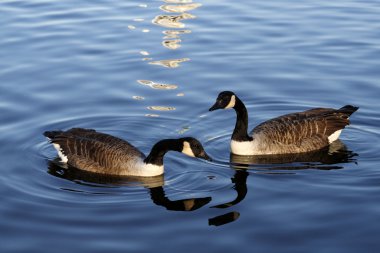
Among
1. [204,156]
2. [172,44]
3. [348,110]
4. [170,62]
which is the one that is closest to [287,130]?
[348,110]

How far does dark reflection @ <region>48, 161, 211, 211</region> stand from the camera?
13.0 meters

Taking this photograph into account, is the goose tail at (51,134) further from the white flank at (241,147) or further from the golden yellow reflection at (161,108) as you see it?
the white flank at (241,147)

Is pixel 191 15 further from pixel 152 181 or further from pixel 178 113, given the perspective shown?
pixel 152 181

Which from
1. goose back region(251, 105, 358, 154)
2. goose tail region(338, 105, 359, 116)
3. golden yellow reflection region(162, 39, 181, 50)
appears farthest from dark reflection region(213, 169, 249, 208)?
golden yellow reflection region(162, 39, 181, 50)

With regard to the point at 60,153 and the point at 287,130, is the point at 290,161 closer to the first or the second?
the point at 287,130

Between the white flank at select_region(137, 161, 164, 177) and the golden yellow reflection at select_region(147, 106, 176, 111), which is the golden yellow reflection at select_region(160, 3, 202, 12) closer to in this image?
the golden yellow reflection at select_region(147, 106, 176, 111)

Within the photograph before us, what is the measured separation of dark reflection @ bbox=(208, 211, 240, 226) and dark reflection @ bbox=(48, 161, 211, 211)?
511 millimetres

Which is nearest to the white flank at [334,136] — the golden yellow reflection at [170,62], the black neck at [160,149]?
the black neck at [160,149]

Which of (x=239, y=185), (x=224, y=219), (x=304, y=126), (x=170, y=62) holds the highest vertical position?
(x=170, y=62)

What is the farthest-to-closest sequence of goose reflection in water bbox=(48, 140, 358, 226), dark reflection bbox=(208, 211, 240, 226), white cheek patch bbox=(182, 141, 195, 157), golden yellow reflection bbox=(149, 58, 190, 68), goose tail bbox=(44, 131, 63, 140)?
1. golden yellow reflection bbox=(149, 58, 190, 68)
2. goose tail bbox=(44, 131, 63, 140)
3. white cheek patch bbox=(182, 141, 195, 157)
4. goose reflection in water bbox=(48, 140, 358, 226)
5. dark reflection bbox=(208, 211, 240, 226)

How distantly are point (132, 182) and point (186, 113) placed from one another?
3427 mm

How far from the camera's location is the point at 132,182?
45.6 feet

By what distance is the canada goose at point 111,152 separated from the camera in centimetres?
1385

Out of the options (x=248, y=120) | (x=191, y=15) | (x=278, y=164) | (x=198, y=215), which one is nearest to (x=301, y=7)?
(x=191, y=15)
